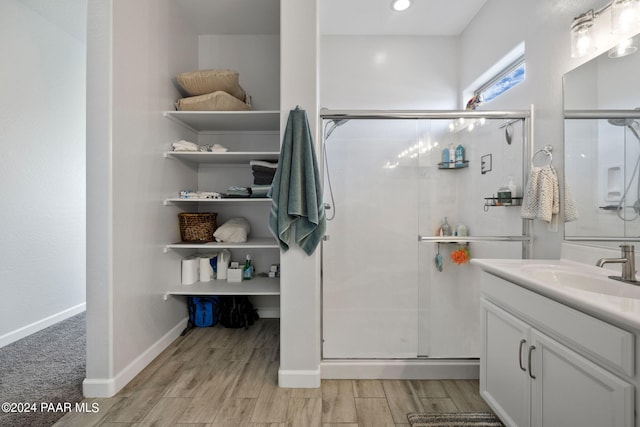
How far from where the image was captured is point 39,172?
106 inches

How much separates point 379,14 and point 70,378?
361 cm

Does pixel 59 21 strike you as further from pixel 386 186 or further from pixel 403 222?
pixel 403 222

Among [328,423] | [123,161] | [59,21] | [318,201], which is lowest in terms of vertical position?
[328,423]

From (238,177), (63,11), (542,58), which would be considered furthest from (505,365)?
(63,11)

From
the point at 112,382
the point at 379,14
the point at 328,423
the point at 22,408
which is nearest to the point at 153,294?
the point at 112,382

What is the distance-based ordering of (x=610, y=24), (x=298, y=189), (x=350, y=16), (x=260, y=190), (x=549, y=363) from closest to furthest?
(x=549, y=363) < (x=610, y=24) < (x=298, y=189) < (x=260, y=190) < (x=350, y=16)

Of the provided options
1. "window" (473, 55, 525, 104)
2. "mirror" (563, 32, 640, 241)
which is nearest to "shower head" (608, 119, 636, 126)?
"mirror" (563, 32, 640, 241)

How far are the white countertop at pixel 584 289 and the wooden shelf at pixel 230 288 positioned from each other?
1.50m

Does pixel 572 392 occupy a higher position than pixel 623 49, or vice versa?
pixel 623 49

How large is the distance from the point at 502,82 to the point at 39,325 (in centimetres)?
439

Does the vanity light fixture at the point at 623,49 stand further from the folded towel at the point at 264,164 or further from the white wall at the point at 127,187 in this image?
the white wall at the point at 127,187

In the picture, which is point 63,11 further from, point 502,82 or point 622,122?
point 622,122

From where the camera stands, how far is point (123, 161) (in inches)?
74.7

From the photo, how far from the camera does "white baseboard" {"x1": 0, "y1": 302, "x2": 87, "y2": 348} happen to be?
2.43 m
